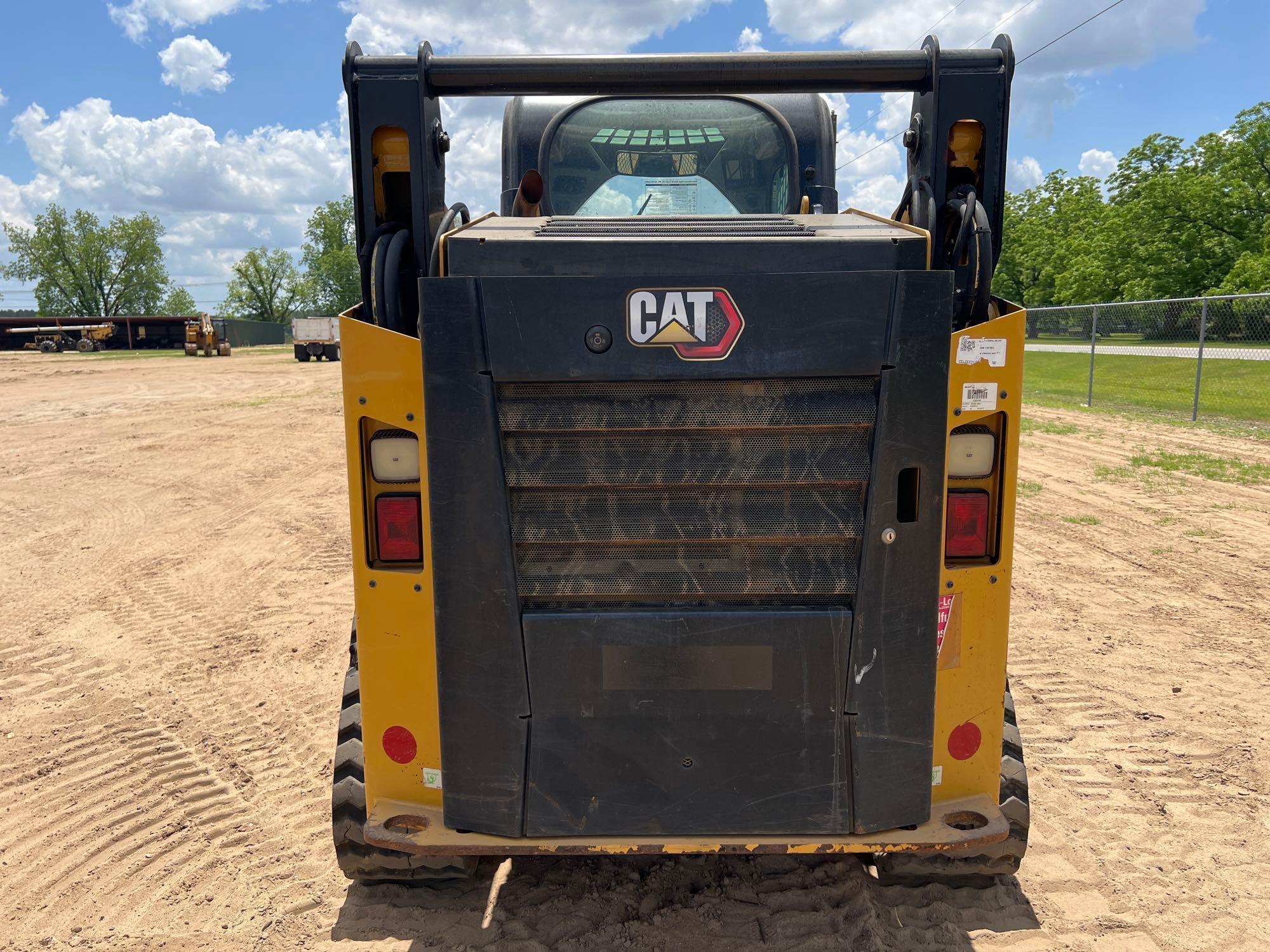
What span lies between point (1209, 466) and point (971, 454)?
1010cm

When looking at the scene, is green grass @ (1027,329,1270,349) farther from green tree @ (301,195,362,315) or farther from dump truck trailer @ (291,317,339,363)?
green tree @ (301,195,362,315)

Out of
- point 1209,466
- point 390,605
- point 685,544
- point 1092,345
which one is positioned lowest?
point 1209,466

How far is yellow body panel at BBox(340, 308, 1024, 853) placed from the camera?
237cm

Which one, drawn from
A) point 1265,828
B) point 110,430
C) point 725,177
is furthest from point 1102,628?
point 110,430

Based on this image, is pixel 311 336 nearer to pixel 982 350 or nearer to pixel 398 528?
pixel 398 528

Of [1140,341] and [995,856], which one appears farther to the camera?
[1140,341]

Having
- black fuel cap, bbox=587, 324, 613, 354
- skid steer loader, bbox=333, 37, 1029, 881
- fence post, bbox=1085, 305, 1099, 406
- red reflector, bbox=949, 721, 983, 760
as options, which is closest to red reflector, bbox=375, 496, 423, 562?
skid steer loader, bbox=333, 37, 1029, 881

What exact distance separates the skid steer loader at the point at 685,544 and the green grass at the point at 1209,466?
926cm

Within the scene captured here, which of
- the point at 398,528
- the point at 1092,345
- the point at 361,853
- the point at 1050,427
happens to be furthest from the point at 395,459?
the point at 1092,345

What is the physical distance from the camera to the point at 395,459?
2.44 m

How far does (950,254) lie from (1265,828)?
245 centimetres

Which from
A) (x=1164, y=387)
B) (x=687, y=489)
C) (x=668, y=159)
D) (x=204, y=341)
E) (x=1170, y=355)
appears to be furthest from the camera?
(x=204, y=341)

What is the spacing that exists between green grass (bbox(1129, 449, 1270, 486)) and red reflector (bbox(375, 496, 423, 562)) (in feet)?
33.2

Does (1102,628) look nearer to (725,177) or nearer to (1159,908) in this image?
(1159,908)
